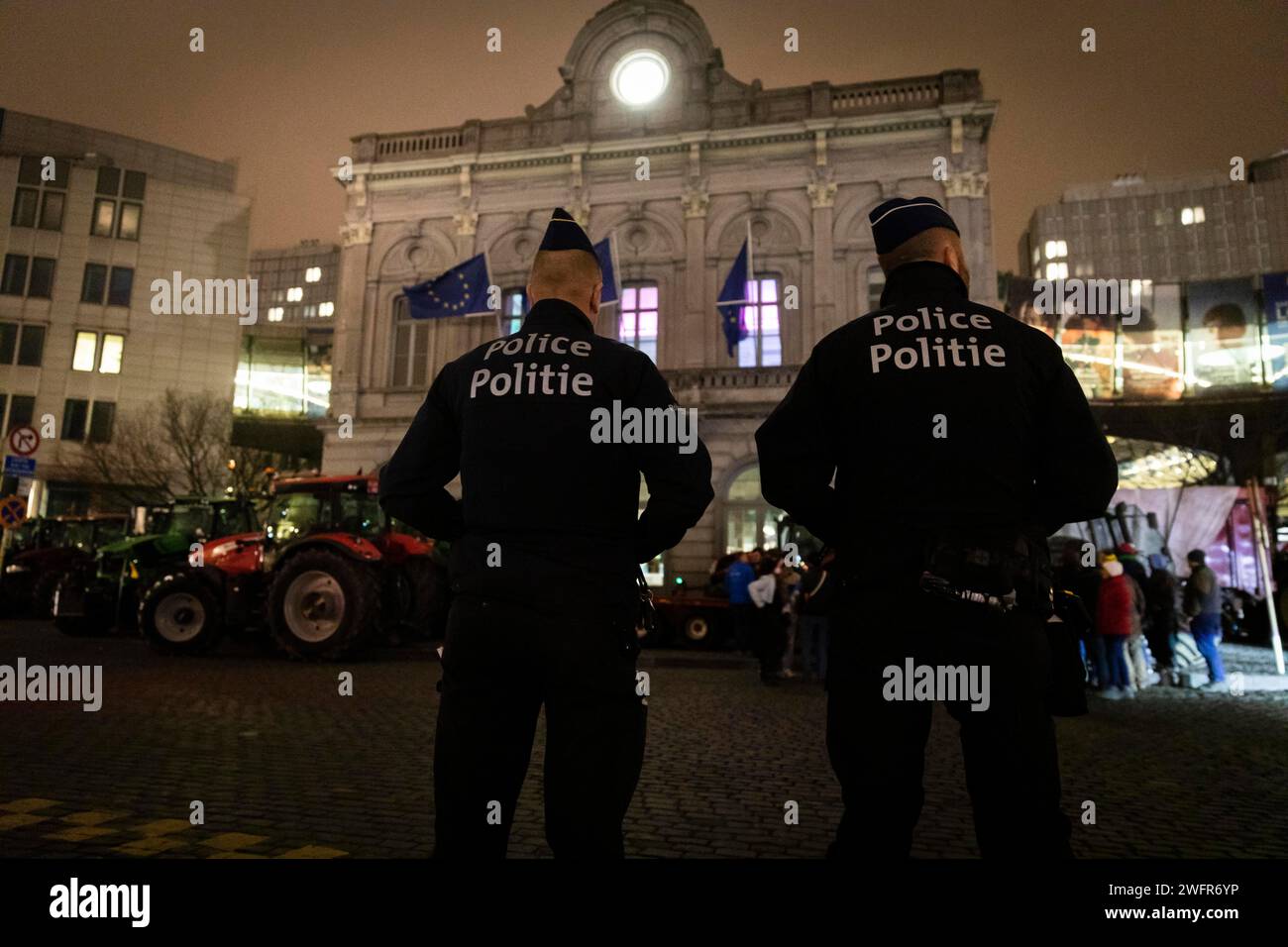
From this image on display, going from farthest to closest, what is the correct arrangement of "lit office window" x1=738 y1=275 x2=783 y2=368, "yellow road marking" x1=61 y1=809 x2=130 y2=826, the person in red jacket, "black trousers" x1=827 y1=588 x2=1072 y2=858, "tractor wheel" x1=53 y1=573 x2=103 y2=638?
"lit office window" x1=738 y1=275 x2=783 y2=368 < "tractor wheel" x1=53 y1=573 x2=103 y2=638 < the person in red jacket < "yellow road marking" x1=61 y1=809 x2=130 y2=826 < "black trousers" x1=827 y1=588 x2=1072 y2=858

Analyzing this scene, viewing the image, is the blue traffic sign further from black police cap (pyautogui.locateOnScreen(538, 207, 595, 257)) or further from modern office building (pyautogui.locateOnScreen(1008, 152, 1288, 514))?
modern office building (pyautogui.locateOnScreen(1008, 152, 1288, 514))

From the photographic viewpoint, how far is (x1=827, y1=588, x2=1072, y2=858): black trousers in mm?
2057

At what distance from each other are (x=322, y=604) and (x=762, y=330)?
1553cm

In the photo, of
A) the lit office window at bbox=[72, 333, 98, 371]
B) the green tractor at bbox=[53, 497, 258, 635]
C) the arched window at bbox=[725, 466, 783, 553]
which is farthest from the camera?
the lit office window at bbox=[72, 333, 98, 371]

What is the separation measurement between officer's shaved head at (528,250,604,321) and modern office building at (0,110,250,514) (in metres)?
37.3

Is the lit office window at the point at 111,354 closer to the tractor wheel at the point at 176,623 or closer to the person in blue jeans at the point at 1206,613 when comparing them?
the tractor wheel at the point at 176,623

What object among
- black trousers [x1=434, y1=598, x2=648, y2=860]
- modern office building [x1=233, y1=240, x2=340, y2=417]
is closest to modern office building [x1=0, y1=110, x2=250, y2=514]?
modern office building [x1=233, y1=240, x2=340, y2=417]

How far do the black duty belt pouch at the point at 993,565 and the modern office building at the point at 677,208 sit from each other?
1977 centimetres

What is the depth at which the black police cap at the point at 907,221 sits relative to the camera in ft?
8.73
